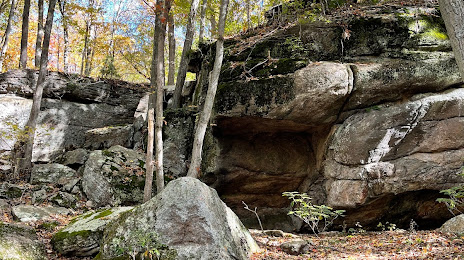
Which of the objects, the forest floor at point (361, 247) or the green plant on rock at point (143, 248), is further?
the forest floor at point (361, 247)

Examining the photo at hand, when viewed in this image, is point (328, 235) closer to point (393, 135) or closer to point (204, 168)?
point (393, 135)

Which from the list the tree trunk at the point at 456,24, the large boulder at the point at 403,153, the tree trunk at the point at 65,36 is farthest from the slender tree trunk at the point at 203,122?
the tree trunk at the point at 65,36

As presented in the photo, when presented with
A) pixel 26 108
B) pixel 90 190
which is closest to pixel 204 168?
pixel 90 190

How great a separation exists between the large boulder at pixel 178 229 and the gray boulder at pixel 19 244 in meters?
1.37

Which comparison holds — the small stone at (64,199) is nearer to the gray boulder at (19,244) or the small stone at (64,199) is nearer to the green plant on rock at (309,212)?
the gray boulder at (19,244)

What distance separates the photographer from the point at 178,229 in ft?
17.5

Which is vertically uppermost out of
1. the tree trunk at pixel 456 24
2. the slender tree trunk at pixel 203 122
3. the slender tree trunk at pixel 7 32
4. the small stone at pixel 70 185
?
the slender tree trunk at pixel 7 32

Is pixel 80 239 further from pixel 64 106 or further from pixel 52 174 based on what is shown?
pixel 64 106

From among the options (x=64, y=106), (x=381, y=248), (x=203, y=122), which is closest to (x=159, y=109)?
(x=203, y=122)

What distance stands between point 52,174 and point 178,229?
7697 millimetres

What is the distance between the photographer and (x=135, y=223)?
18.1ft

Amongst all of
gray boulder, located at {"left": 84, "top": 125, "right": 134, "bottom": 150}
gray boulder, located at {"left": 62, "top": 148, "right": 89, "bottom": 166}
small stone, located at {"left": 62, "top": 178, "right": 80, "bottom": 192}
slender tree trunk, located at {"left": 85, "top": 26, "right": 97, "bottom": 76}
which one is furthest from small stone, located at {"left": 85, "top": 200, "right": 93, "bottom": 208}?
slender tree trunk, located at {"left": 85, "top": 26, "right": 97, "bottom": 76}

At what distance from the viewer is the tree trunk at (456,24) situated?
189 inches

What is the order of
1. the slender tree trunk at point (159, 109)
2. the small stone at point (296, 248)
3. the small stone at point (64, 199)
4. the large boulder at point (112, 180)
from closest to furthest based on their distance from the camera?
the small stone at point (296, 248), the slender tree trunk at point (159, 109), the small stone at point (64, 199), the large boulder at point (112, 180)
